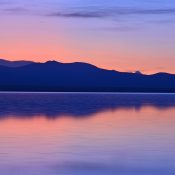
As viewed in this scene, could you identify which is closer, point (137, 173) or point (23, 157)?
point (137, 173)

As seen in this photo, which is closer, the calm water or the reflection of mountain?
the calm water

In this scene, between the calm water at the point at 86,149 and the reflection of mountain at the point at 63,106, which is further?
the reflection of mountain at the point at 63,106

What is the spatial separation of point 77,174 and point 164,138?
5.36 meters

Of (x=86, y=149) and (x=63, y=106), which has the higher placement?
(x=63, y=106)

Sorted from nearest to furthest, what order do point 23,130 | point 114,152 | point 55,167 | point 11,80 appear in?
point 55,167 < point 114,152 < point 23,130 < point 11,80

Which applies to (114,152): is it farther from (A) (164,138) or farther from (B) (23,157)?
(A) (164,138)

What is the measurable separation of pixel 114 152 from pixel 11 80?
140 metres

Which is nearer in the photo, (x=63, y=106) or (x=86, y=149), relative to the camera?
(x=86, y=149)

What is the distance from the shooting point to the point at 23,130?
628 inches

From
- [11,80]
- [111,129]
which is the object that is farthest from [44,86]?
[111,129]

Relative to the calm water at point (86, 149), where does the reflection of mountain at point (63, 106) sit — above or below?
above

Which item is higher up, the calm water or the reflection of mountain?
the reflection of mountain

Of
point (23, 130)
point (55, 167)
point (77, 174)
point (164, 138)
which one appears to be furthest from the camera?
point (23, 130)

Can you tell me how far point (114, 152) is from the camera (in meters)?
11.2
